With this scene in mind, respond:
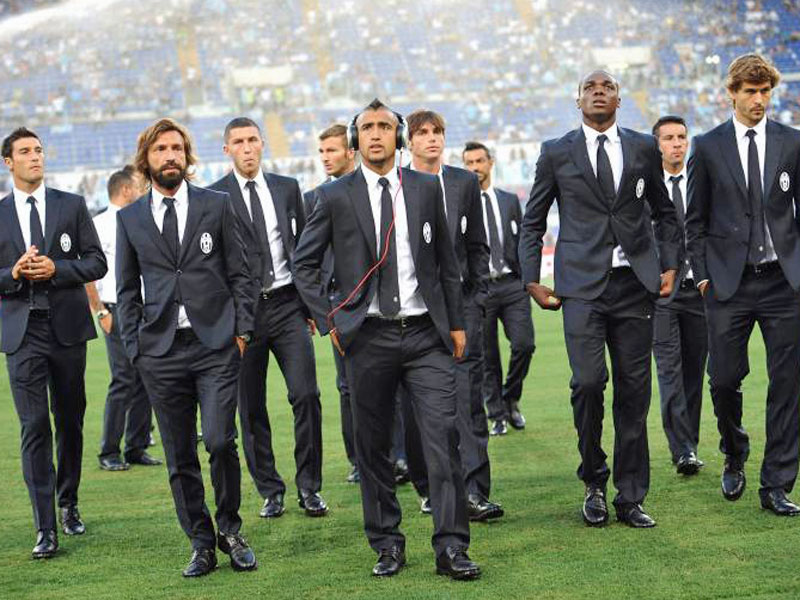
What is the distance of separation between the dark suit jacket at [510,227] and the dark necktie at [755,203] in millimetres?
3396

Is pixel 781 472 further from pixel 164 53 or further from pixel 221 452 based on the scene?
pixel 164 53

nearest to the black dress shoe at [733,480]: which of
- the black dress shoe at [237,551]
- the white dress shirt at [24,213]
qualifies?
the black dress shoe at [237,551]

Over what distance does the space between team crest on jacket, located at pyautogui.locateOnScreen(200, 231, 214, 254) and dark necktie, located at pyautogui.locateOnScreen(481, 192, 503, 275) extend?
4.11 meters

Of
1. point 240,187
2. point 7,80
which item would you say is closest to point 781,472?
point 240,187

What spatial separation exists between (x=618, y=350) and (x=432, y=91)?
36105 mm

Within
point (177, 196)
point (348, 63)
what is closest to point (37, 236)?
point (177, 196)

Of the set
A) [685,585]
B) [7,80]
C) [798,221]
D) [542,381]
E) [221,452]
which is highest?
[7,80]

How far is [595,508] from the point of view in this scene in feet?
20.1

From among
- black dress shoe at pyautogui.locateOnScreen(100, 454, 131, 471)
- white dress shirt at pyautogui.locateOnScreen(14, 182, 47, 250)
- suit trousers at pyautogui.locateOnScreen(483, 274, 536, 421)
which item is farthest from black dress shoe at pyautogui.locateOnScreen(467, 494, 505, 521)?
black dress shoe at pyautogui.locateOnScreen(100, 454, 131, 471)

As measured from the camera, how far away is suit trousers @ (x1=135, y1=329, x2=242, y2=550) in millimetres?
5562

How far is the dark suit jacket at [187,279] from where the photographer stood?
556 cm

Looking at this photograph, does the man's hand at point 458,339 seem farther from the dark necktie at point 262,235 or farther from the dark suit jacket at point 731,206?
the dark necktie at point 262,235

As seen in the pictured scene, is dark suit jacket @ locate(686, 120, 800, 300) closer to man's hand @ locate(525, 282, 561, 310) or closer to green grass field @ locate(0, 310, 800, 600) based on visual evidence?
man's hand @ locate(525, 282, 561, 310)

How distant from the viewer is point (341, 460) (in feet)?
29.0
